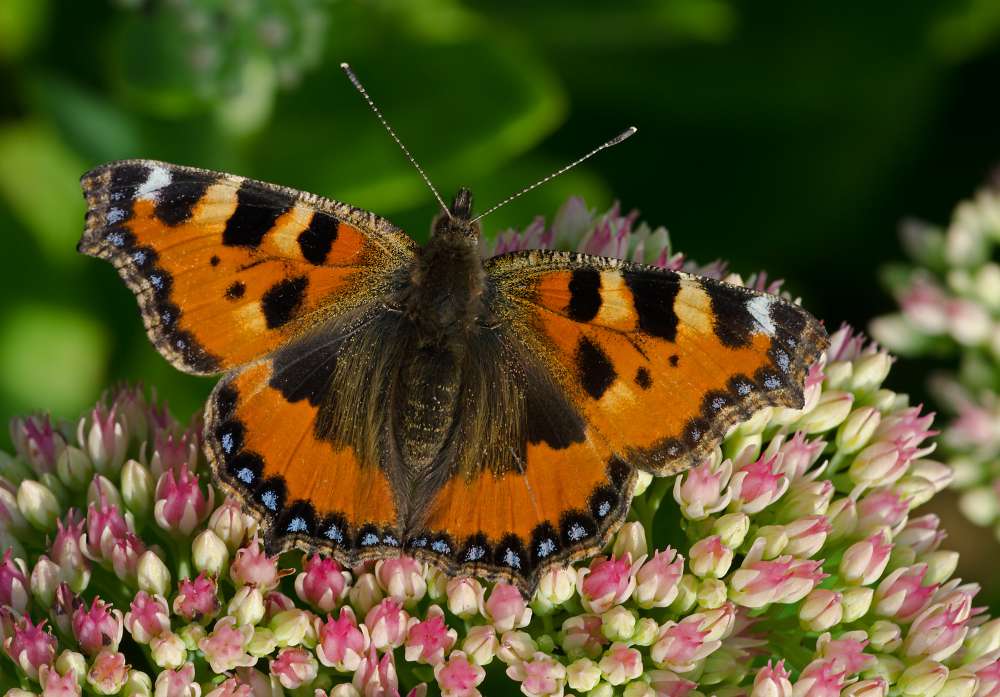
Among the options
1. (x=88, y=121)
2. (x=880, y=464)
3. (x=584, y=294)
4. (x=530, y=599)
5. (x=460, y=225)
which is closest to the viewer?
(x=530, y=599)

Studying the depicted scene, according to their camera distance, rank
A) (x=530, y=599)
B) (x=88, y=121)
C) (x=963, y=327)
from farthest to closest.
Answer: (x=88, y=121)
(x=963, y=327)
(x=530, y=599)

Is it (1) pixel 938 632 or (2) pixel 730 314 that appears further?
(1) pixel 938 632

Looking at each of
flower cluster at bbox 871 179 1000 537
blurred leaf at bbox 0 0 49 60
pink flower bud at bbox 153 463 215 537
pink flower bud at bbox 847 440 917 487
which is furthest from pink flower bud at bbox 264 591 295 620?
blurred leaf at bbox 0 0 49 60

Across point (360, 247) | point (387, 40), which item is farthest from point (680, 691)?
point (387, 40)

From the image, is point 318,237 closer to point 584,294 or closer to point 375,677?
point 584,294

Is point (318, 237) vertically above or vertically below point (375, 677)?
above

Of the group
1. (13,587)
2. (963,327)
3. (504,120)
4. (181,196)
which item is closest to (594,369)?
(181,196)
